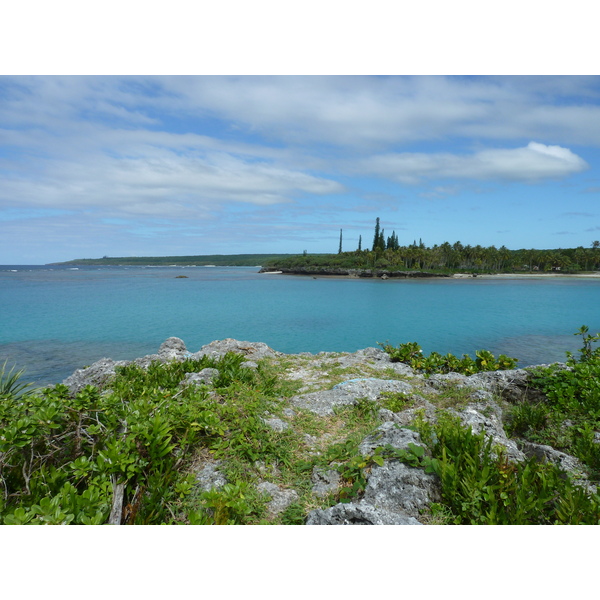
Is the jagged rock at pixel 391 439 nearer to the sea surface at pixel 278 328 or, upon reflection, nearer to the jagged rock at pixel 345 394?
the jagged rock at pixel 345 394

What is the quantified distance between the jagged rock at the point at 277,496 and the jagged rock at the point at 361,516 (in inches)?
25.5

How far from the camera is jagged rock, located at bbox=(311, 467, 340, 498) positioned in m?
4.28

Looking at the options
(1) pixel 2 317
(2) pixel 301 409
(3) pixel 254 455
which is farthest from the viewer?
(1) pixel 2 317

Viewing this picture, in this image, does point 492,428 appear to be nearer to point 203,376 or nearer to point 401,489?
point 401,489

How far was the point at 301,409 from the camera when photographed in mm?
6969

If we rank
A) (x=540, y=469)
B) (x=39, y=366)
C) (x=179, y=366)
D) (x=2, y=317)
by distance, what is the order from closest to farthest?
(x=540, y=469)
(x=179, y=366)
(x=39, y=366)
(x=2, y=317)

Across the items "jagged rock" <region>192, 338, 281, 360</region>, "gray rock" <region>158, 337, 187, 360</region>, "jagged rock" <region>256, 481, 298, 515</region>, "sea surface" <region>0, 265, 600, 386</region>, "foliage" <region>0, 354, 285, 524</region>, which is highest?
"foliage" <region>0, 354, 285, 524</region>

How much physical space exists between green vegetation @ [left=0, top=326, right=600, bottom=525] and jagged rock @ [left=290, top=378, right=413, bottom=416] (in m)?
Answer: 0.58

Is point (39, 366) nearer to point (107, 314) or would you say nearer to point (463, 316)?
point (107, 314)

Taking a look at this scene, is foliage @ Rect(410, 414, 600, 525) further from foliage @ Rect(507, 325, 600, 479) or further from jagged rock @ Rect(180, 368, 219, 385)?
jagged rock @ Rect(180, 368, 219, 385)

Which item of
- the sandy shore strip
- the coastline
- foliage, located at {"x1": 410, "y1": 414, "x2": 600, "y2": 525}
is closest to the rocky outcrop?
foliage, located at {"x1": 410, "y1": 414, "x2": 600, "y2": 525}

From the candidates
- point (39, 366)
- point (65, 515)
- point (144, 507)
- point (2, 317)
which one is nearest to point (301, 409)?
point (144, 507)

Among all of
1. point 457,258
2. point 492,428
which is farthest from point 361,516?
point 457,258

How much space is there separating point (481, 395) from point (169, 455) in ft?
22.1
